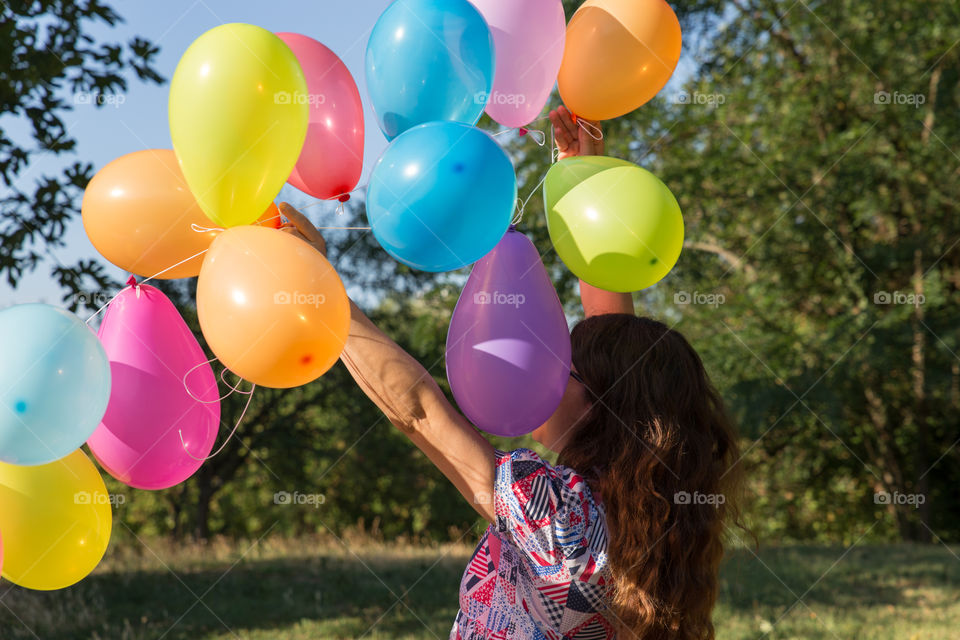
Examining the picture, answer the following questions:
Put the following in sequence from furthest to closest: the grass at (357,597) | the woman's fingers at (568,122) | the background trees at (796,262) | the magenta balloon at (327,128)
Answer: the background trees at (796,262) → the grass at (357,597) → the woman's fingers at (568,122) → the magenta balloon at (327,128)

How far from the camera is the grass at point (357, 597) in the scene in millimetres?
3709

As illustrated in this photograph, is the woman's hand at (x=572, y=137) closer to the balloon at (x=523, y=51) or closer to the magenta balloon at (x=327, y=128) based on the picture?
the balloon at (x=523, y=51)

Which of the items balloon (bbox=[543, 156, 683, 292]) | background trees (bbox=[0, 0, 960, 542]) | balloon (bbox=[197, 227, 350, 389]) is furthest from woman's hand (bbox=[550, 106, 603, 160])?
background trees (bbox=[0, 0, 960, 542])

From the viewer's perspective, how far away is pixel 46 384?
1316 millimetres

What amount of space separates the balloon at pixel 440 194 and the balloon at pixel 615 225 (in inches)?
6.5

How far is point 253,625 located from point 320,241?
289cm

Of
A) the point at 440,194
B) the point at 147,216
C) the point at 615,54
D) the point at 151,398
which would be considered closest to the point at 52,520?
the point at 151,398

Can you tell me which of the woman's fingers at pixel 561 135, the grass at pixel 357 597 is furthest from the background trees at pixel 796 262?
the woman's fingers at pixel 561 135

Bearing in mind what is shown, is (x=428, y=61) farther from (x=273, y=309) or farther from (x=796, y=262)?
(x=796, y=262)

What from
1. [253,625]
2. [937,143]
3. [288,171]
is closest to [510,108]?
[288,171]

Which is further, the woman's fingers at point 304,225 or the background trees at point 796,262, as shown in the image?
the background trees at point 796,262

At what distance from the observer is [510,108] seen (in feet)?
5.94

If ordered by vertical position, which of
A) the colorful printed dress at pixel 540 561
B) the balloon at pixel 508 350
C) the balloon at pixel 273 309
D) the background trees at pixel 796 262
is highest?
the balloon at pixel 273 309

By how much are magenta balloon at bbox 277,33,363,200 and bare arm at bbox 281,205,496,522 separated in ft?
1.31
